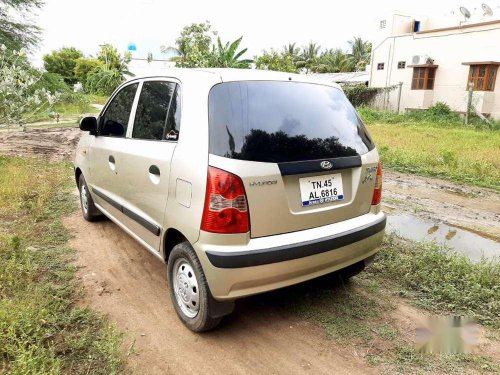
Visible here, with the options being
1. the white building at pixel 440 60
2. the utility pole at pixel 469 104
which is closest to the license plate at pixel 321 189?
the utility pole at pixel 469 104

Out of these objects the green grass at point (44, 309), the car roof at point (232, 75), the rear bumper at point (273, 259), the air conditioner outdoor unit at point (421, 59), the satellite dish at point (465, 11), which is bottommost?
the green grass at point (44, 309)

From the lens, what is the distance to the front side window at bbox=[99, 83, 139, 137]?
3.62 metres

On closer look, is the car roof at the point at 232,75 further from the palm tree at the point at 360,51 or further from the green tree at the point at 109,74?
the palm tree at the point at 360,51

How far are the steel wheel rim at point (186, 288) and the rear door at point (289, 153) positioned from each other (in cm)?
64

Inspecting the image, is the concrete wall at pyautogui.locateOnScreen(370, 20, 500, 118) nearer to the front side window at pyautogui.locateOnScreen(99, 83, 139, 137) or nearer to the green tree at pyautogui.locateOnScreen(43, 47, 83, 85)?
the front side window at pyautogui.locateOnScreen(99, 83, 139, 137)

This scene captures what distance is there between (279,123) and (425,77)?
2459 centimetres

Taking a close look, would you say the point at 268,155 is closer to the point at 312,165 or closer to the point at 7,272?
the point at 312,165

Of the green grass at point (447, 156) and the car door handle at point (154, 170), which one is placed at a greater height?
the car door handle at point (154, 170)

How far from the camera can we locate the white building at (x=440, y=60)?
20500 mm

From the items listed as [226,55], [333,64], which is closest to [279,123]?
[226,55]

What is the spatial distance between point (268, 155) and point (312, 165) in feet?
1.08

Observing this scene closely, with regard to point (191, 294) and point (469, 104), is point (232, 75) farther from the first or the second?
point (469, 104)

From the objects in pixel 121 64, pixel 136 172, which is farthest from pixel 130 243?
pixel 121 64

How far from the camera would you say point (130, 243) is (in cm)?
439
